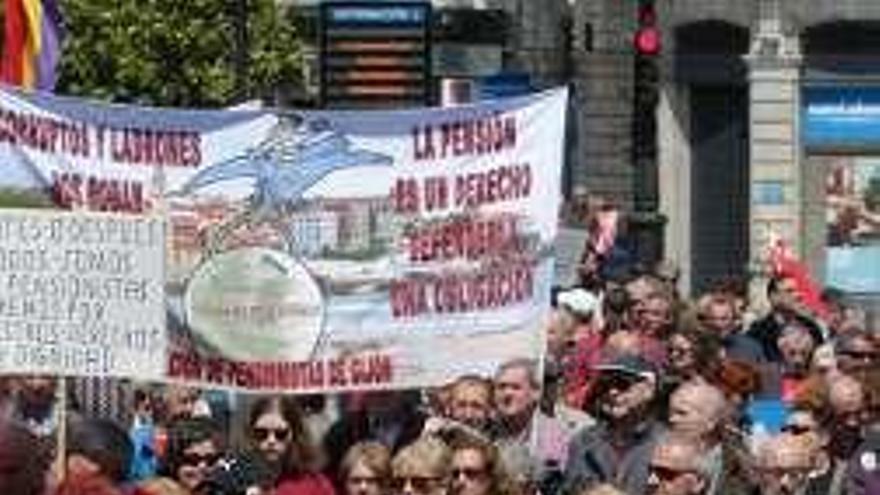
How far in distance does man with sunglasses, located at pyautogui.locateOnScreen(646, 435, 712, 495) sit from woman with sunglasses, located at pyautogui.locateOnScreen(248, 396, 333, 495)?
1.20 meters

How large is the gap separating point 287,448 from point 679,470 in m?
1.51

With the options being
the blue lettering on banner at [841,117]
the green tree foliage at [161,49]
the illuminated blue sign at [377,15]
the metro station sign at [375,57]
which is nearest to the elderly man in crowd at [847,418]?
the metro station sign at [375,57]

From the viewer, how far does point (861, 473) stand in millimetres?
10086

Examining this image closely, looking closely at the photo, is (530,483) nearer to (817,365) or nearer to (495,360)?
(495,360)

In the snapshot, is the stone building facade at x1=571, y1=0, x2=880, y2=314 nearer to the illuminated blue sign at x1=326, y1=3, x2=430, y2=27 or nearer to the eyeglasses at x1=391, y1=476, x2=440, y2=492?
the illuminated blue sign at x1=326, y1=3, x2=430, y2=27

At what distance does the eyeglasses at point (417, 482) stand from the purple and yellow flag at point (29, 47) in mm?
7070

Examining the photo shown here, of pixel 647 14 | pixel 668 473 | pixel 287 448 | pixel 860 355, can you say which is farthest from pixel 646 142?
pixel 668 473

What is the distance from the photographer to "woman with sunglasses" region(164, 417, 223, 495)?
1038 cm

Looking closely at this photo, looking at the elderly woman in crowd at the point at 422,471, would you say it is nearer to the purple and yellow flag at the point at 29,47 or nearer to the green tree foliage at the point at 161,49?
the purple and yellow flag at the point at 29,47

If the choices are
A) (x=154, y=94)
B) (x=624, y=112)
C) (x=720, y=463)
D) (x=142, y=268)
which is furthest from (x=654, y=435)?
(x=154, y=94)

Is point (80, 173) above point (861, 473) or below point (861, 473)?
above

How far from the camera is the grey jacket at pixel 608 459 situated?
10.3 metres

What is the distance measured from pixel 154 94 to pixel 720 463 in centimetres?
3884

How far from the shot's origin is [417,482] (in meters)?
9.07
